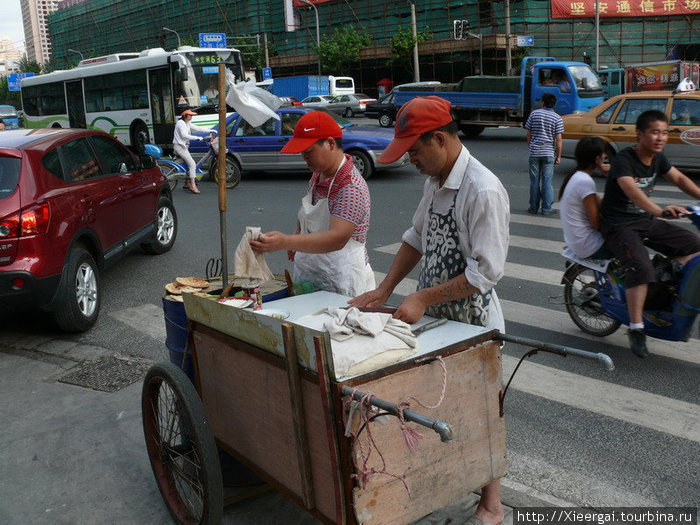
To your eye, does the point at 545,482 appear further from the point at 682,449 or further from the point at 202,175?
the point at 202,175

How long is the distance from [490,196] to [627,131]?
1171cm

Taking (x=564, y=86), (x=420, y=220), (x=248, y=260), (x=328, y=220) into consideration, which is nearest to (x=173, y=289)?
(x=248, y=260)

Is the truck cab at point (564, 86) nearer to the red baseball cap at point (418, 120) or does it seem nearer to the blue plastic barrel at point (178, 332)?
the blue plastic barrel at point (178, 332)

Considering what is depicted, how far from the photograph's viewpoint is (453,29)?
45.2 metres

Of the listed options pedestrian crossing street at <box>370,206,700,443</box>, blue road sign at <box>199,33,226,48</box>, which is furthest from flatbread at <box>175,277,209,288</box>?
blue road sign at <box>199,33,226,48</box>

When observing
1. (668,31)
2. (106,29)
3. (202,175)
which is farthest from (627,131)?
(106,29)

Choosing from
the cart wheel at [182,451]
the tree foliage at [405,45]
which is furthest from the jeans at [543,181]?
the tree foliage at [405,45]

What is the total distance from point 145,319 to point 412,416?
16.2 feet

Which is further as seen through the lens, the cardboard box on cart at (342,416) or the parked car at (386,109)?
the parked car at (386,109)

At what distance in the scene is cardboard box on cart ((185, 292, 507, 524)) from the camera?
2.33m

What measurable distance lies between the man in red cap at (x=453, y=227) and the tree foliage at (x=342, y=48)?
47.8 meters

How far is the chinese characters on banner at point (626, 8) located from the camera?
41719mm

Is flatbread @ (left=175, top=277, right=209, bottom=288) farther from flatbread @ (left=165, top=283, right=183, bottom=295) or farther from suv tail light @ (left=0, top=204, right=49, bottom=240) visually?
Result: suv tail light @ (left=0, top=204, right=49, bottom=240)

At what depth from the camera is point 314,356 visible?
7.57 ft
